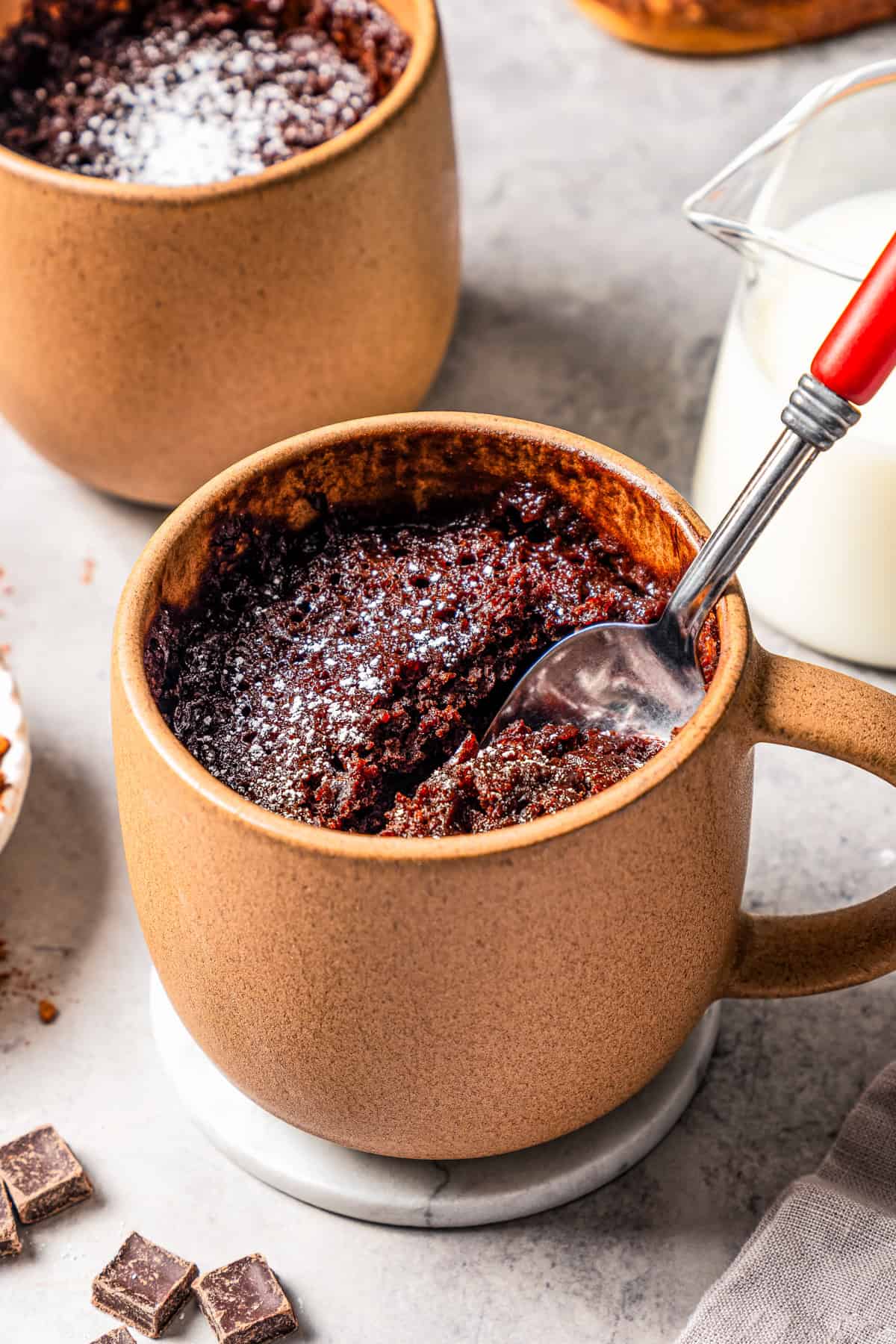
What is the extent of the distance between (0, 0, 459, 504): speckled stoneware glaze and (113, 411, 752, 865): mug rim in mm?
250

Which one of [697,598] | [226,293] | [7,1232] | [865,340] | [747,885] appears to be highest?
[865,340]

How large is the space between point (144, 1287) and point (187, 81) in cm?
89

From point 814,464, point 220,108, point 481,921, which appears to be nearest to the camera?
point 481,921

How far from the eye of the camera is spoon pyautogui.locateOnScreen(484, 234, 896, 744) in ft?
2.39

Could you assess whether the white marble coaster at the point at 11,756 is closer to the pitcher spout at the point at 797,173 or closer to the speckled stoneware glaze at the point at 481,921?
the speckled stoneware glaze at the point at 481,921

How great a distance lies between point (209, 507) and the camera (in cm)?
85

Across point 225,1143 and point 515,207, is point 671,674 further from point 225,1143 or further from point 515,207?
point 515,207

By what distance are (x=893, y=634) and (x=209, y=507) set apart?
0.57m

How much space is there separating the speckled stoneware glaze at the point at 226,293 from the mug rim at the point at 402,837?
0.25m

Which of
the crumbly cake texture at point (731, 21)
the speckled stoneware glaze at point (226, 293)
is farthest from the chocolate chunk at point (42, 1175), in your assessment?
the crumbly cake texture at point (731, 21)

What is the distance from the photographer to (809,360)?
1119mm

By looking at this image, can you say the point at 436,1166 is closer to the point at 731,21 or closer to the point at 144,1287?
the point at 144,1287

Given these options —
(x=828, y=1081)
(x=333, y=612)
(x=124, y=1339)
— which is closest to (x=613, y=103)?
(x=333, y=612)

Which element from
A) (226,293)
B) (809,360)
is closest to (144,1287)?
(226,293)
